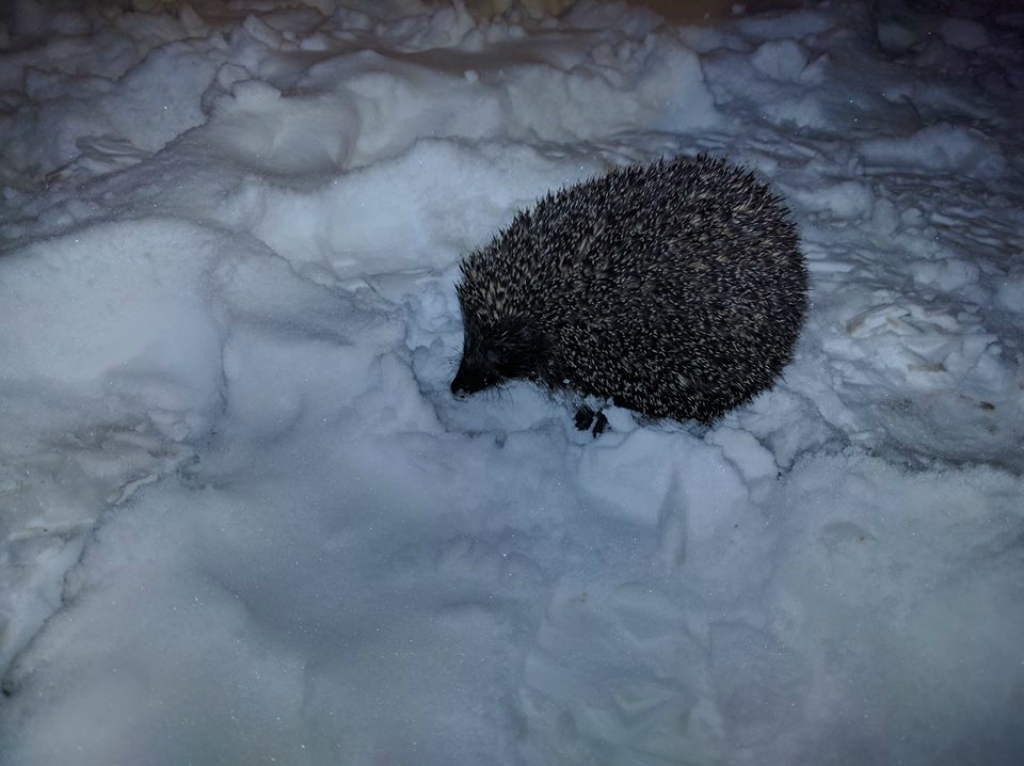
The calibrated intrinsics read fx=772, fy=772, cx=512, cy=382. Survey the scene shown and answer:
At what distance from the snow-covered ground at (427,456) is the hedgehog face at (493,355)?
4.5 inches

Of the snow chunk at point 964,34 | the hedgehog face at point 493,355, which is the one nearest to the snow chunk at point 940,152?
the snow chunk at point 964,34

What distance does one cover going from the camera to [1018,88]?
5160mm

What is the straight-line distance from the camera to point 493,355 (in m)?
3.29

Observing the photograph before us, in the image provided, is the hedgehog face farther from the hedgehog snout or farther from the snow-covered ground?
the snow-covered ground

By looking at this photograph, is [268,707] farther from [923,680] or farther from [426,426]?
[923,680]

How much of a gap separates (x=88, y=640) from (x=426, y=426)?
1346 millimetres

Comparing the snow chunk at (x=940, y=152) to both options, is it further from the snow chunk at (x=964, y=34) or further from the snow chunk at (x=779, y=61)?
the snow chunk at (x=964, y=34)

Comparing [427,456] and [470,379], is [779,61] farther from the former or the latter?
[427,456]

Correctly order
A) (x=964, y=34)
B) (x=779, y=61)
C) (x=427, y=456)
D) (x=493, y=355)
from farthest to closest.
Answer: (x=964, y=34) → (x=779, y=61) → (x=493, y=355) → (x=427, y=456)

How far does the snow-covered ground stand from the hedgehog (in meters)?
0.16

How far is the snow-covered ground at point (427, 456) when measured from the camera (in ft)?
7.82

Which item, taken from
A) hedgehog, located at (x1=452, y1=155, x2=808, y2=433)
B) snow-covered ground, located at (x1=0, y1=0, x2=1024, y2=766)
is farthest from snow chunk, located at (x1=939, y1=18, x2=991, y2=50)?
hedgehog, located at (x1=452, y1=155, x2=808, y2=433)

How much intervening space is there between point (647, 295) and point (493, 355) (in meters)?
0.70

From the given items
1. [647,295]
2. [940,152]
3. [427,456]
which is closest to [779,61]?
[940,152]
